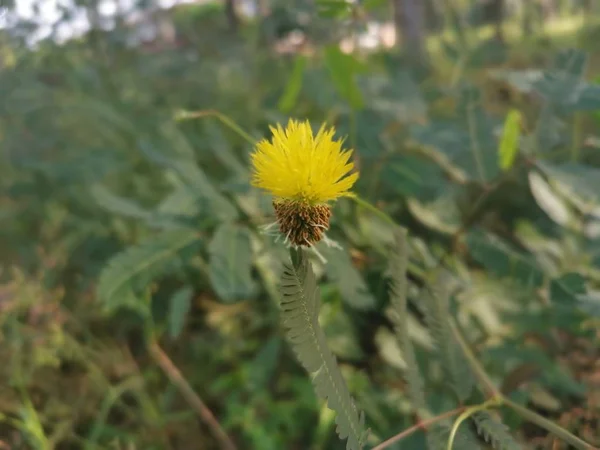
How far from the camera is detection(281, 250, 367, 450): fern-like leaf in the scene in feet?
1.54

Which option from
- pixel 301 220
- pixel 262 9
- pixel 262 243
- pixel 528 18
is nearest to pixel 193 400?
pixel 262 243

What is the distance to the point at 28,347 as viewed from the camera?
46.3 inches

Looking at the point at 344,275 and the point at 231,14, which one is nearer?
the point at 344,275

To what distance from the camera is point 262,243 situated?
97 cm

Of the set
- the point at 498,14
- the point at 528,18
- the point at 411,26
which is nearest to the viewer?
the point at 528,18

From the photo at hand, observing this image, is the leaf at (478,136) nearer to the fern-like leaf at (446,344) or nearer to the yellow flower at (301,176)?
the fern-like leaf at (446,344)

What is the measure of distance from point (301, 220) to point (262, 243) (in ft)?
1.56

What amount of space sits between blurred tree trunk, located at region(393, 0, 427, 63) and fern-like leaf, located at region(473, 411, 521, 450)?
1.80m

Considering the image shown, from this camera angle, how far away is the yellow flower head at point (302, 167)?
481 millimetres

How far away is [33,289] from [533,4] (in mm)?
1902

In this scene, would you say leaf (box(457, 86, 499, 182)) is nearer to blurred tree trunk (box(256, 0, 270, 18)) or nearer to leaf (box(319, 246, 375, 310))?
leaf (box(319, 246, 375, 310))

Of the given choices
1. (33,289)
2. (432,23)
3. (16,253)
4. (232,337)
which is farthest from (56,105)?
(432,23)

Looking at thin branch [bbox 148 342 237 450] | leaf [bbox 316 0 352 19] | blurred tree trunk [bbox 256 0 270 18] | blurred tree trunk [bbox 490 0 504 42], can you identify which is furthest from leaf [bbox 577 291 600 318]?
blurred tree trunk [bbox 490 0 504 42]

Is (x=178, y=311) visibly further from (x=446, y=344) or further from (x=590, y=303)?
(x=590, y=303)
